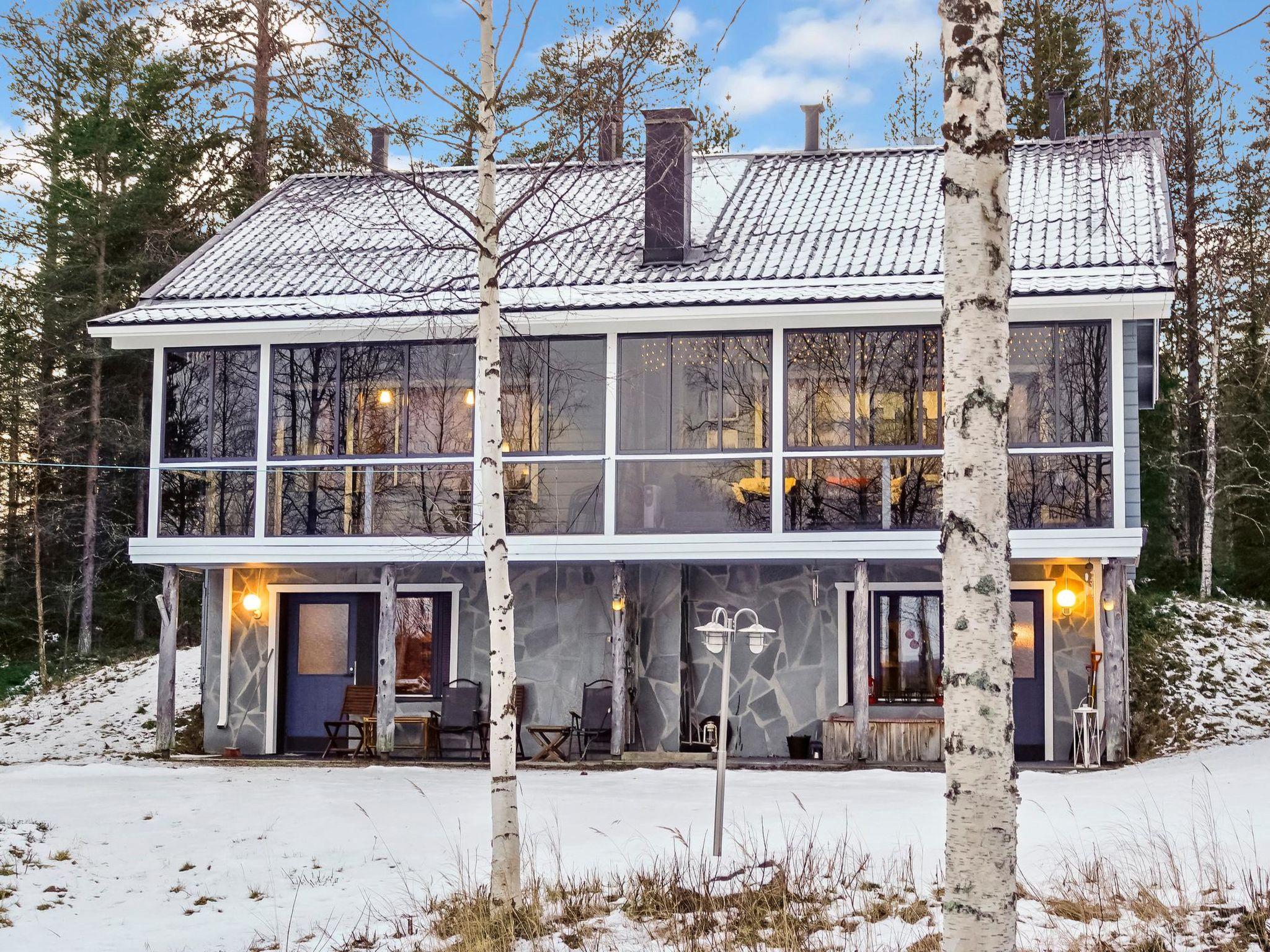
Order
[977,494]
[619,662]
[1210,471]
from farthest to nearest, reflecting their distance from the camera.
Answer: [1210,471], [619,662], [977,494]

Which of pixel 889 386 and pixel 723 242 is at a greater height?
pixel 723 242

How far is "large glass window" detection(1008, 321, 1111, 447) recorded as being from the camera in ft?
48.5

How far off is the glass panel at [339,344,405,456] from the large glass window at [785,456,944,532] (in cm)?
444

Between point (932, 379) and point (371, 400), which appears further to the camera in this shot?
point (371, 400)

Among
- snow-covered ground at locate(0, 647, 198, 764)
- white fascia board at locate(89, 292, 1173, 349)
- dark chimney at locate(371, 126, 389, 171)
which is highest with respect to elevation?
dark chimney at locate(371, 126, 389, 171)

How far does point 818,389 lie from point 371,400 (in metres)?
5.12

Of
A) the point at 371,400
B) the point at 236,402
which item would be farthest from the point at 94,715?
the point at 371,400

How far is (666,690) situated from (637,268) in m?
4.85

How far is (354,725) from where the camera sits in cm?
1662

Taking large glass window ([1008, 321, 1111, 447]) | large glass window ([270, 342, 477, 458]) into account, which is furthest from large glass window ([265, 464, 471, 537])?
large glass window ([1008, 321, 1111, 447])

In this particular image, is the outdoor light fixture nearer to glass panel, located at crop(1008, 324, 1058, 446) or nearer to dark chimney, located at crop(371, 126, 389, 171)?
glass panel, located at crop(1008, 324, 1058, 446)

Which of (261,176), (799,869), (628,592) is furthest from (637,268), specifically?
(261,176)

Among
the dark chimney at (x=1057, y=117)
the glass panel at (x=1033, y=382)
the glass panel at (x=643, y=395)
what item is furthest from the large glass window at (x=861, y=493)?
the dark chimney at (x=1057, y=117)

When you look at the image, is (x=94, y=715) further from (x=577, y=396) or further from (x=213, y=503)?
(x=577, y=396)
